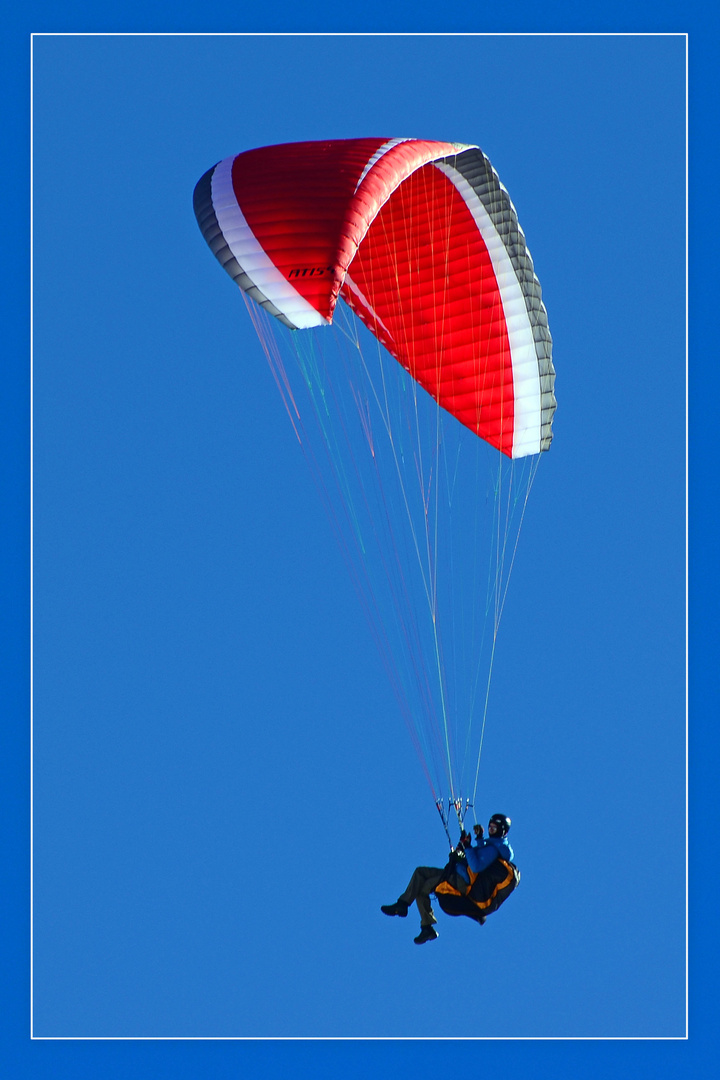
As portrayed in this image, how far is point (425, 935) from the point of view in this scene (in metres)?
17.0

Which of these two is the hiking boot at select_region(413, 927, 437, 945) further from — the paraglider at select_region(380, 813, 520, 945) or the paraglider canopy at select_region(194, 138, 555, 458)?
the paraglider canopy at select_region(194, 138, 555, 458)

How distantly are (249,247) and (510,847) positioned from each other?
18.7ft

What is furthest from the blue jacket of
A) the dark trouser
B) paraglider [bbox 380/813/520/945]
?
the dark trouser

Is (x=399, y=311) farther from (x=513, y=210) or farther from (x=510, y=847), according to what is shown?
(x=510, y=847)

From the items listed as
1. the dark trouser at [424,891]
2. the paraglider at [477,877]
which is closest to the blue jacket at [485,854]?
the paraglider at [477,877]

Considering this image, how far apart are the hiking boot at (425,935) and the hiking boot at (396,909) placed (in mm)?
213

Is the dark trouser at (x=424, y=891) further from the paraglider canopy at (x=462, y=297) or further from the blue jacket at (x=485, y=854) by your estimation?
the paraglider canopy at (x=462, y=297)

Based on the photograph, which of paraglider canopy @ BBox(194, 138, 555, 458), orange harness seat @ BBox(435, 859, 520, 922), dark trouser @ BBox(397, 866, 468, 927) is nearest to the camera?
orange harness seat @ BBox(435, 859, 520, 922)

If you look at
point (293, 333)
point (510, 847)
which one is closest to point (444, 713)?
point (510, 847)

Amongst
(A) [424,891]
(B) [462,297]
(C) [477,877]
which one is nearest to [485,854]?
(C) [477,877]

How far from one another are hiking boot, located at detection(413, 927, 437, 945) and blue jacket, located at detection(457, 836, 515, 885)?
0.62m

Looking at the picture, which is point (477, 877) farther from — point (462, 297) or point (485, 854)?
point (462, 297)

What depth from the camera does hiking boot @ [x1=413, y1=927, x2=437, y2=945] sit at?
1698 centimetres

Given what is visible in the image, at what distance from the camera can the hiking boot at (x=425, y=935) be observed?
17.0m
